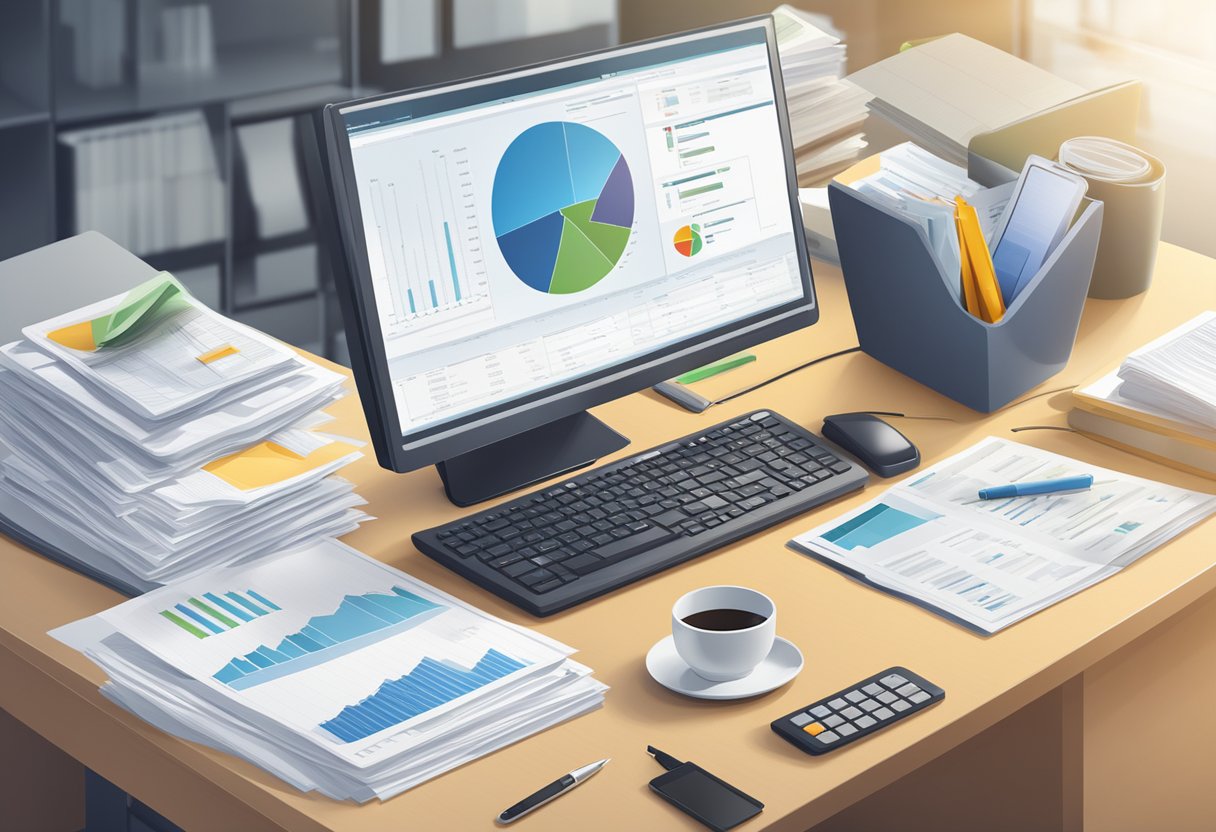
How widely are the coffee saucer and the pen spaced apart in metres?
0.11

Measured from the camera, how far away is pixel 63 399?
1.39 metres

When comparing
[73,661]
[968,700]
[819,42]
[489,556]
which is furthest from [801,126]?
[73,661]

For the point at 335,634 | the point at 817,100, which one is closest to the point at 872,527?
the point at 335,634

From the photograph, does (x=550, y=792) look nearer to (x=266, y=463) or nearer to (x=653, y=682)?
(x=653, y=682)

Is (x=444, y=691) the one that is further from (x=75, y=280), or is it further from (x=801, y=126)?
(x=801, y=126)

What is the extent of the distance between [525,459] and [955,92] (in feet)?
3.14

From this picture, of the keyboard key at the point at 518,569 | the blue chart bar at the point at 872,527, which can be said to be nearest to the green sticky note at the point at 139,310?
the keyboard key at the point at 518,569

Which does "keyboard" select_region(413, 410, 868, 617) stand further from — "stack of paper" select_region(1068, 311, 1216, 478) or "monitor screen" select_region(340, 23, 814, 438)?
"stack of paper" select_region(1068, 311, 1216, 478)

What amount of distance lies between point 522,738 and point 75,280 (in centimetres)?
85

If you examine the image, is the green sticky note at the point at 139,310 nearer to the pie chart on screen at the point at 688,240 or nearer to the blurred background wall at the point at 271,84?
the pie chart on screen at the point at 688,240

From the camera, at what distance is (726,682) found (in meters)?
1.21

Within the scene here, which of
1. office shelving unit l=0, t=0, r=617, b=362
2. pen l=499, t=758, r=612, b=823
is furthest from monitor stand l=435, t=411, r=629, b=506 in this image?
office shelving unit l=0, t=0, r=617, b=362

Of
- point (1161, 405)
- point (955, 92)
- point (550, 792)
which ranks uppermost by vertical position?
point (955, 92)

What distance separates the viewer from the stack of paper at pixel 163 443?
1351mm
